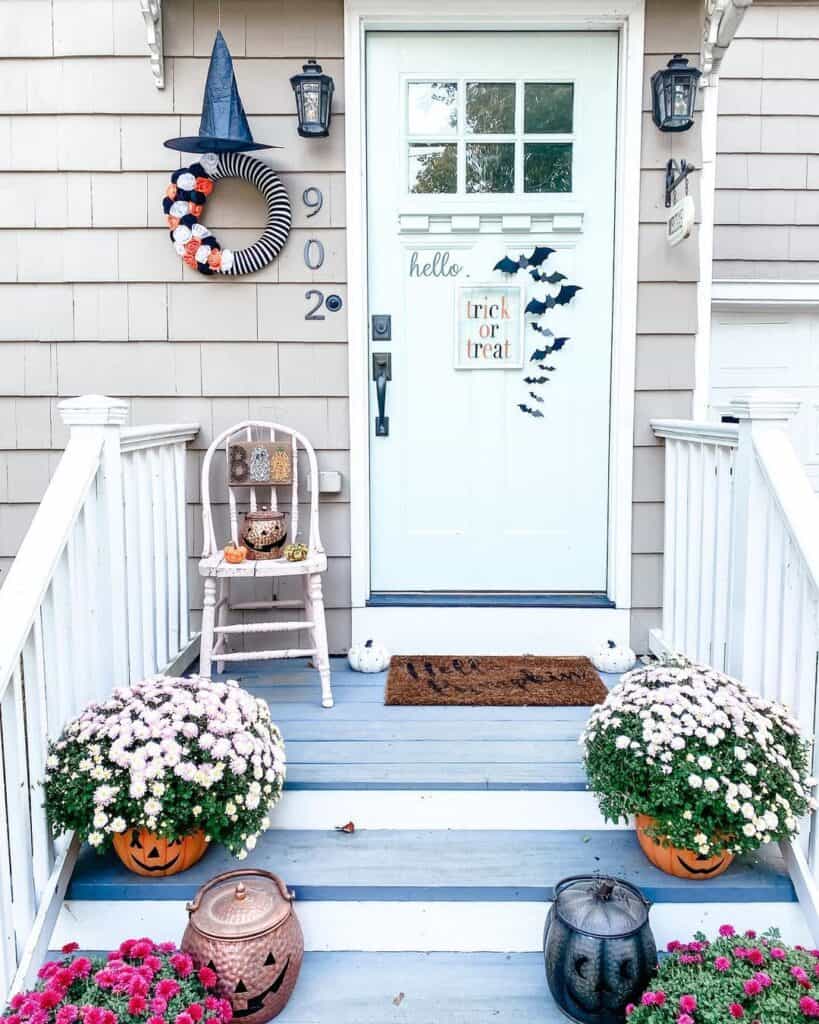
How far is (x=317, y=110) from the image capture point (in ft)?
9.78

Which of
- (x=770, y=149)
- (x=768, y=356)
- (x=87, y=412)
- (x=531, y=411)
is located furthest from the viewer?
(x=768, y=356)

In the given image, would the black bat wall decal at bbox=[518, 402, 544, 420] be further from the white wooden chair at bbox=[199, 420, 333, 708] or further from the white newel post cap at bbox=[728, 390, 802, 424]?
the white newel post cap at bbox=[728, 390, 802, 424]

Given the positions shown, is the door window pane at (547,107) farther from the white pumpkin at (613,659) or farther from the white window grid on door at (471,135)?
the white pumpkin at (613,659)

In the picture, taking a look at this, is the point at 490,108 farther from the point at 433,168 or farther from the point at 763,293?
the point at 763,293

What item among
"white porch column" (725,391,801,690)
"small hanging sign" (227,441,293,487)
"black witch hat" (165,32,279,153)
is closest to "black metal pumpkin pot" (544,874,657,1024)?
"white porch column" (725,391,801,690)

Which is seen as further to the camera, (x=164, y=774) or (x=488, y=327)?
(x=488, y=327)

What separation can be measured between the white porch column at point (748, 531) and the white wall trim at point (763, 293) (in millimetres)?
2116

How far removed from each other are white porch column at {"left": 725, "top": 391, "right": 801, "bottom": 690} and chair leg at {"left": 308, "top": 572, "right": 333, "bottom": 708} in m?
1.18

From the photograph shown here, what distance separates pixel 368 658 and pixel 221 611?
1.75 ft

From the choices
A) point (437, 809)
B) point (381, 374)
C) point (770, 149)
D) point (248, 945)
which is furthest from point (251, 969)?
point (770, 149)

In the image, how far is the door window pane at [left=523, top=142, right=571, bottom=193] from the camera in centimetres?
316

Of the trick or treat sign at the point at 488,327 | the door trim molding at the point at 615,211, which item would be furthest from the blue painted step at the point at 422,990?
the trick or treat sign at the point at 488,327

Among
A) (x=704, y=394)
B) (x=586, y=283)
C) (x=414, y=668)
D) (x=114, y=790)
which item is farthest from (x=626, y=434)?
(x=114, y=790)

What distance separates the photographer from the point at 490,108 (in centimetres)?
317
